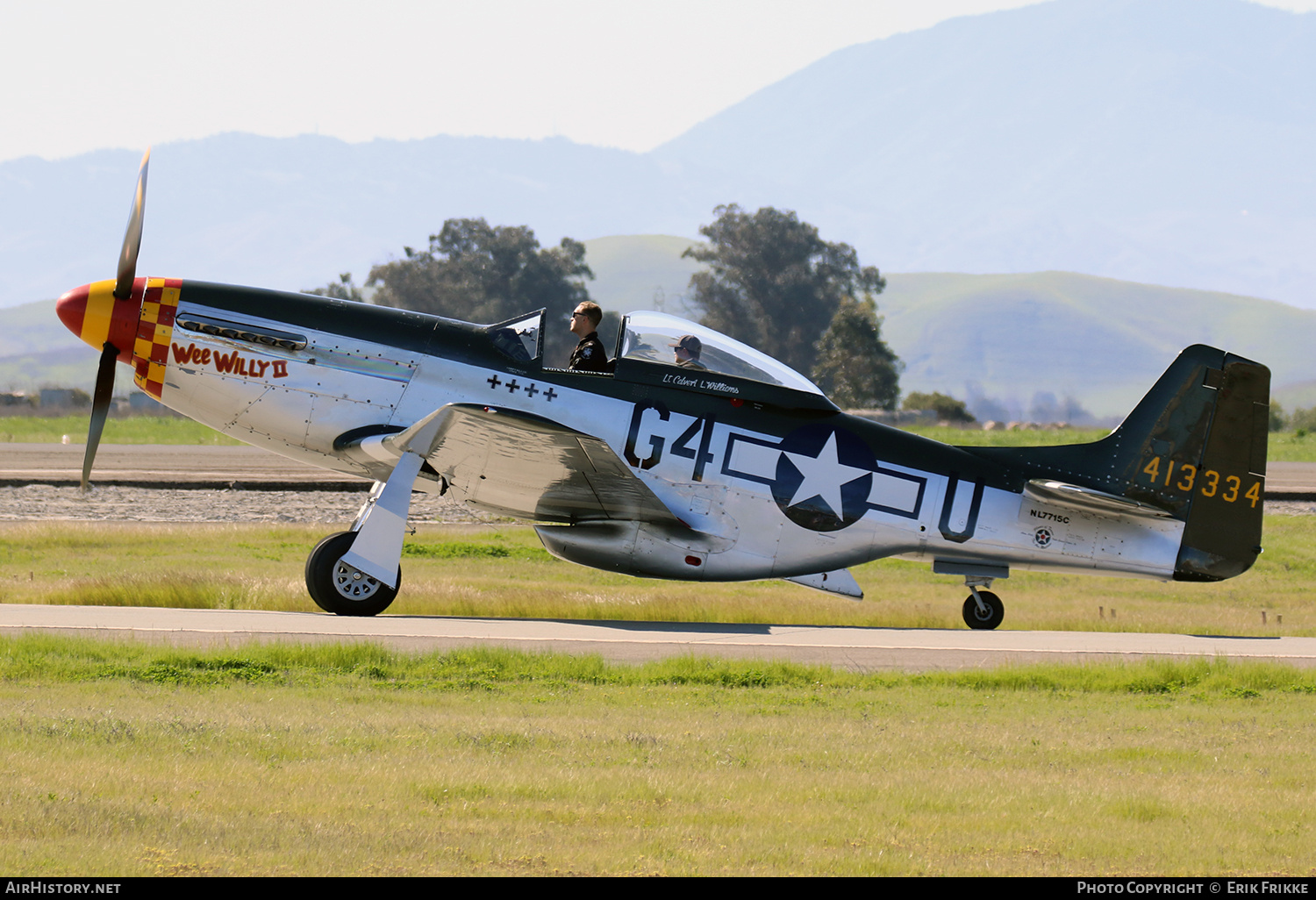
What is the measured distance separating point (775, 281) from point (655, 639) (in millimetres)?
97502

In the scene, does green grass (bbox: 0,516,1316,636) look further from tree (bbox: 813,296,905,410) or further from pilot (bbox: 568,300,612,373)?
tree (bbox: 813,296,905,410)

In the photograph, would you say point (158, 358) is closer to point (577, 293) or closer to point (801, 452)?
point (801, 452)

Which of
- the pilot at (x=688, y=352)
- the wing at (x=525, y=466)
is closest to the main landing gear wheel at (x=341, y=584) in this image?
the wing at (x=525, y=466)

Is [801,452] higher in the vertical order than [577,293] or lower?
lower

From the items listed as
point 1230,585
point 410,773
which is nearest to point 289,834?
point 410,773

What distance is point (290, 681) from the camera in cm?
880

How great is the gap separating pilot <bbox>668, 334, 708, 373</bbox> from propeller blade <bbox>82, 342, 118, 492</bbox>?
523 centimetres

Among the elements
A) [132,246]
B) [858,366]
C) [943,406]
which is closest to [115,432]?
[132,246]

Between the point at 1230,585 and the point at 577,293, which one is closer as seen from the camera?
the point at 1230,585

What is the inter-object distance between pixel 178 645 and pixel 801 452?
580cm

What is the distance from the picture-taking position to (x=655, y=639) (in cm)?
1166

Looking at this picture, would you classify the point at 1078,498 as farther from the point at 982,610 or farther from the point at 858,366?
the point at 858,366

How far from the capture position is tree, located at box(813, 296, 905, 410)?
8600cm

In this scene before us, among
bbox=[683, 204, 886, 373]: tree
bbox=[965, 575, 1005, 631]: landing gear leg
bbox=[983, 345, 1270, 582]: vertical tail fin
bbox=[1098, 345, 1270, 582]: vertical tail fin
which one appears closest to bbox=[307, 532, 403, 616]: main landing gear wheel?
bbox=[965, 575, 1005, 631]: landing gear leg
